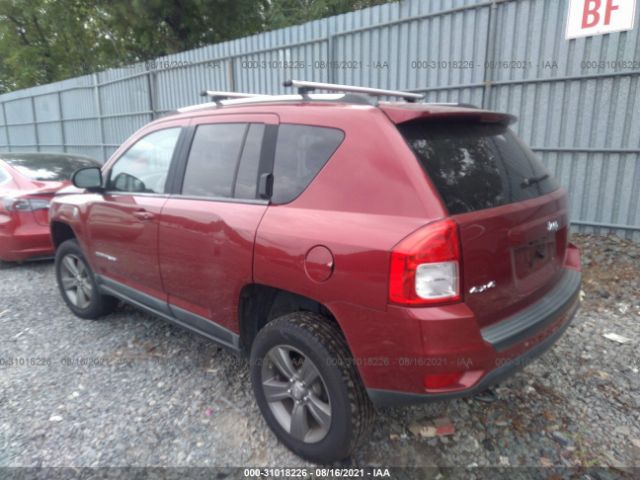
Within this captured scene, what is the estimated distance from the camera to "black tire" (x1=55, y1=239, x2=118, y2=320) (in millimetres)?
4004

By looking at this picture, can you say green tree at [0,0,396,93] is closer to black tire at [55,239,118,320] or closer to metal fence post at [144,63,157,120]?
metal fence post at [144,63,157,120]

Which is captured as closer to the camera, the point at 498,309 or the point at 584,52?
the point at 498,309

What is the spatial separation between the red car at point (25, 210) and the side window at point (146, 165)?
228 centimetres

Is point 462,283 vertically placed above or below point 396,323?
above

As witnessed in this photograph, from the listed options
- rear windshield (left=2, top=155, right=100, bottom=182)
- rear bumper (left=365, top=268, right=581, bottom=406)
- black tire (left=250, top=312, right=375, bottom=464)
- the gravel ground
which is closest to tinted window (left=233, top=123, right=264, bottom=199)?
black tire (left=250, top=312, right=375, bottom=464)

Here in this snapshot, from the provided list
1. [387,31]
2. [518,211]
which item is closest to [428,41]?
[387,31]

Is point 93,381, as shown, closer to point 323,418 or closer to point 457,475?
point 323,418

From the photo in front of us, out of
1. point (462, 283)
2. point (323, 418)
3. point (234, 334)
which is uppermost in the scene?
point (462, 283)

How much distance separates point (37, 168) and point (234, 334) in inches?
182

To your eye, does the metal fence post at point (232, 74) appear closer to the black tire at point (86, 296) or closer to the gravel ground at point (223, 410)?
the black tire at point (86, 296)

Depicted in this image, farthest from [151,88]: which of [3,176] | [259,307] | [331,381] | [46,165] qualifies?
[331,381]

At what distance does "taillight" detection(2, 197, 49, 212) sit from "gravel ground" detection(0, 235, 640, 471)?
6.17 feet

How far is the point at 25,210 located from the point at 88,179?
229 centimetres

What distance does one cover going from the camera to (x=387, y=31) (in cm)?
666
